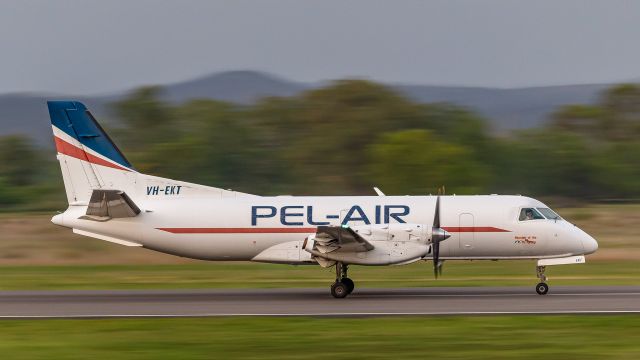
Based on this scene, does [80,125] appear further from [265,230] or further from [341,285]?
[341,285]

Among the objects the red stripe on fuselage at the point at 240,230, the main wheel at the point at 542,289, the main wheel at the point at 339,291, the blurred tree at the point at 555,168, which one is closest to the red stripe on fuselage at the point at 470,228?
the main wheel at the point at 542,289

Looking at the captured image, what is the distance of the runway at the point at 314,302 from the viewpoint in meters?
19.8

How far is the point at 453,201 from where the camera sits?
2388 centimetres

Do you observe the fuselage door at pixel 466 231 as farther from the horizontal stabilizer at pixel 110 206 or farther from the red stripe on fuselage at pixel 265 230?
the horizontal stabilizer at pixel 110 206

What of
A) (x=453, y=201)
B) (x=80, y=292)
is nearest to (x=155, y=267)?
(x=80, y=292)

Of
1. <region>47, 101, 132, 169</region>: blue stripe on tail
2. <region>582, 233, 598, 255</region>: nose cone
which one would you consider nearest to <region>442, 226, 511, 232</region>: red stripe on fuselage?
<region>582, 233, 598, 255</region>: nose cone

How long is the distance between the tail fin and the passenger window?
401 inches

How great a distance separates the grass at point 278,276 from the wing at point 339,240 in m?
4.73

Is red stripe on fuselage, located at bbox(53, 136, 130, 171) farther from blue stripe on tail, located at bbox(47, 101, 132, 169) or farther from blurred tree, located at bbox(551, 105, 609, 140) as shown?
blurred tree, located at bbox(551, 105, 609, 140)

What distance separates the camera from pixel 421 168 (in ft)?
193

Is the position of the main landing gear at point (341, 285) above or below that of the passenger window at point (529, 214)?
below

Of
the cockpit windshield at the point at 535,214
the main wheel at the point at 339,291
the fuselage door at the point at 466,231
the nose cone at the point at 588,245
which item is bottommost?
the main wheel at the point at 339,291

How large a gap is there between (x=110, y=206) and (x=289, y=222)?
453 centimetres

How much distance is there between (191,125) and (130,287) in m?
69.6
